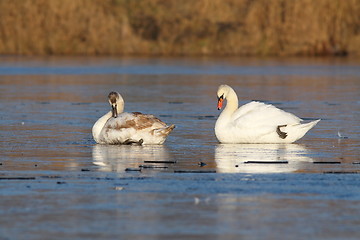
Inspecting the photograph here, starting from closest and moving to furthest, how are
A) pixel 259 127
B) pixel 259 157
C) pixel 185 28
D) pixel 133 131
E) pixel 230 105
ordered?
pixel 259 157 < pixel 133 131 < pixel 259 127 < pixel 230 105 < pixel 185 28

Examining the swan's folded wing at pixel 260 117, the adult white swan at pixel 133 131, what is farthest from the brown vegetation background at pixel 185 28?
the adult white swan at pixel 133 131

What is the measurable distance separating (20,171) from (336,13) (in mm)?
37953

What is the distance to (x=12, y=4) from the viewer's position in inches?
1955

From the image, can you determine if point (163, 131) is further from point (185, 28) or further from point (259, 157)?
point (185, 28)

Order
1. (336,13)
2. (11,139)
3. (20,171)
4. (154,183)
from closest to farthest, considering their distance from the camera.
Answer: (154,183) < (20,171) < (11,139) < (336,13)

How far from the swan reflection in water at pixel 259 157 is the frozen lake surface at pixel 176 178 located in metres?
0.01

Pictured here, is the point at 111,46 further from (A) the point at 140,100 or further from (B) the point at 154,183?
(B) the point at 154,183

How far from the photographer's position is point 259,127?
42.3 ft

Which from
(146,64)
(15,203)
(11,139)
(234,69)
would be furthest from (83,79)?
(15,203)

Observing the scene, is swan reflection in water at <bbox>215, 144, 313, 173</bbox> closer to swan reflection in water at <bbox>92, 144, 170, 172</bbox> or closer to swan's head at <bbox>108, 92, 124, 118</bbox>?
swan reflection in water at <bbox>92, 144, 170, 172</bbox>

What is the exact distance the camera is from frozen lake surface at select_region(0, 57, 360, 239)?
738 cm

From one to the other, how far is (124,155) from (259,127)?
202 centimetres

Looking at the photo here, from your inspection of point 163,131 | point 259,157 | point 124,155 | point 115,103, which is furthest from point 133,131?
point 259,157

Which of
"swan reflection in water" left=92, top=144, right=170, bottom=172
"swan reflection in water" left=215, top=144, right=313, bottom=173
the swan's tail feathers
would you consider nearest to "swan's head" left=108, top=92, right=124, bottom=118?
"swan reflection in water" left=92, top=144, right=170, bottom=172
